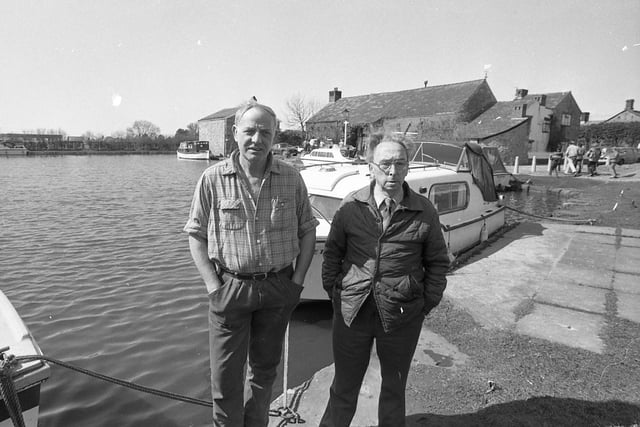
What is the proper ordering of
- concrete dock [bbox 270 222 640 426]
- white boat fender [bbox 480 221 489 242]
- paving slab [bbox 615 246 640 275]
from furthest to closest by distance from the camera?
1. white boat fender [bbox 480 221 489 242]
2. paving slab [bbox 615 246 640 275]
3. concrete dock [bbox 270 222 640 426]

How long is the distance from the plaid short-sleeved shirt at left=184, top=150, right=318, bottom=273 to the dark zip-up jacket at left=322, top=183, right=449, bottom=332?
Answer: 19.7 inches

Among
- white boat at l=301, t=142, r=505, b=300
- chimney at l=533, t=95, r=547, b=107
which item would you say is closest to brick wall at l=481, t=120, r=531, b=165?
chimney at l=533, t=95, r=547, b=107

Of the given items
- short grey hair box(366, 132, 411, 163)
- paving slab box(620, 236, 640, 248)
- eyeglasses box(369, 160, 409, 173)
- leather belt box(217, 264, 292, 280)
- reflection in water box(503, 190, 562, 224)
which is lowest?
reflection in water box(503, 190, 562, 224)

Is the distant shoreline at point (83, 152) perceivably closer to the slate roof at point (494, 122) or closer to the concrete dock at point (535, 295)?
the slate roof at point (494, 122)

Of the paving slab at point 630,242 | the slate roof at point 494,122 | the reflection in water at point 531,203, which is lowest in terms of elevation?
the reflection in water at point 531,203

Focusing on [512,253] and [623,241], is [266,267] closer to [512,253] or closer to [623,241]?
[512,253]

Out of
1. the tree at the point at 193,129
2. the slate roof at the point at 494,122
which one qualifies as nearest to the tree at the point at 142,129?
the tree at the point at 193,129

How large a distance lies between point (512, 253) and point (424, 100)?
39.9 meters

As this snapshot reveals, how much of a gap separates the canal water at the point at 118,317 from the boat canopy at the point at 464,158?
4.66m

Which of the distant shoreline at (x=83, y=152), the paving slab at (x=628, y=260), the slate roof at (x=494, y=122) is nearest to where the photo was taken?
the paving slab at (x=628, y=260)

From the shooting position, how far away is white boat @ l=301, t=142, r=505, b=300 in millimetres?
6437

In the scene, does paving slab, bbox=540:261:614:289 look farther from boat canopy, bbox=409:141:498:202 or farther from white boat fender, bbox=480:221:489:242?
boat canopy, bbox=409:141:498:202

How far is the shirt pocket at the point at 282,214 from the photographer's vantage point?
2.56 metres

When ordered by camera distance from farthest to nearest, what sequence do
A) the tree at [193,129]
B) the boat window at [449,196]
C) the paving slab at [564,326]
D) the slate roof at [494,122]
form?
1. the tree at [193,129]
2. the slate roof at [494,122]
3. the boat window at [449,196]
4. the paving slab at [564,326]
